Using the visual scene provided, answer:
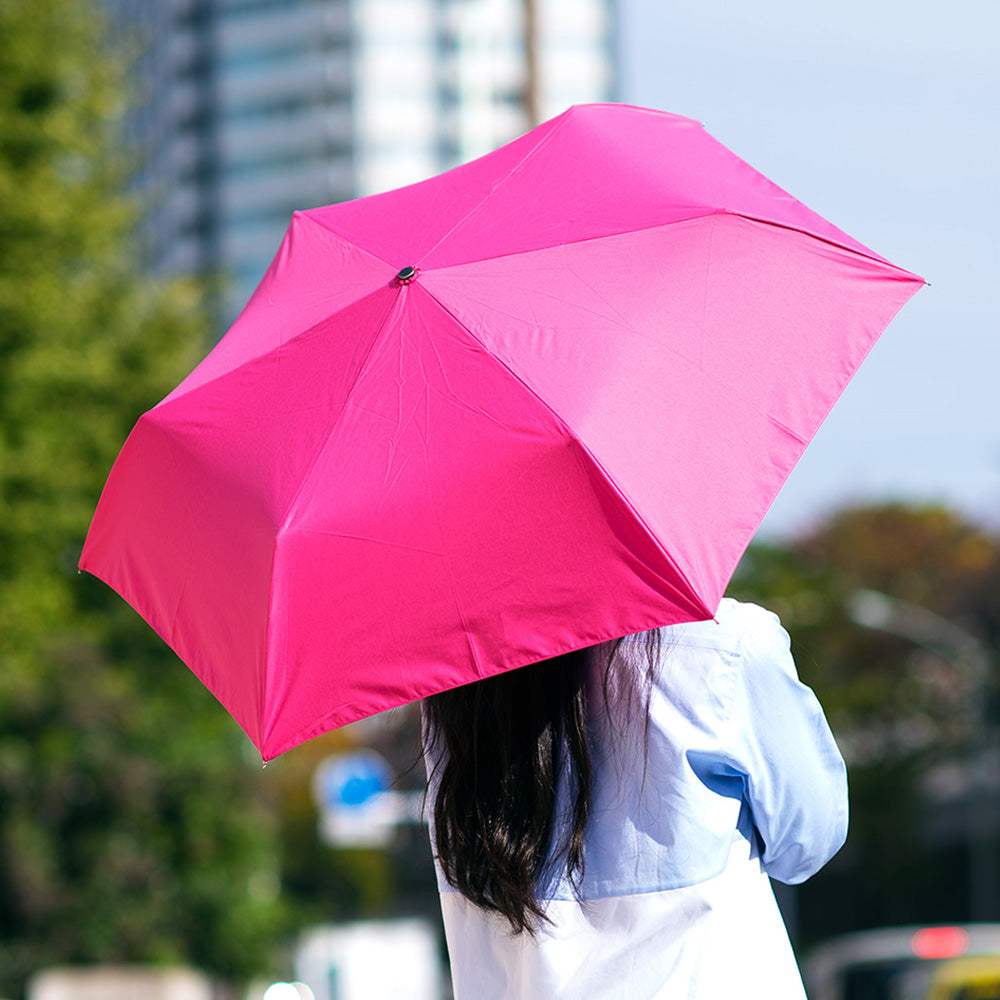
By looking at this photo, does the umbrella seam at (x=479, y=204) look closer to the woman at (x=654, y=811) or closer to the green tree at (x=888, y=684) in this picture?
the woman at (x=654, y=811)

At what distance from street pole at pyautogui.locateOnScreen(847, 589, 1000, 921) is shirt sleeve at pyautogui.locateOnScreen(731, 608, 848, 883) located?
86.4 feet

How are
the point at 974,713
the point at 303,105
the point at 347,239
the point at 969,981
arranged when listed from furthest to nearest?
the point at 303,105
the point at 974,713
the point at 969,981
the point at 347,239

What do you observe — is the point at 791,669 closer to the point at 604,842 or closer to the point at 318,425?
the point at 604,842

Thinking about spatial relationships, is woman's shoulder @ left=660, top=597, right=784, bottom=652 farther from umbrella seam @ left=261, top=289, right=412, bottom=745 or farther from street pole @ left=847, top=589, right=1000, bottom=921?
street pole @ left=847, top=589, right=1000, bottom=921

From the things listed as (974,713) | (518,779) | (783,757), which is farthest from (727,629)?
(974,713)

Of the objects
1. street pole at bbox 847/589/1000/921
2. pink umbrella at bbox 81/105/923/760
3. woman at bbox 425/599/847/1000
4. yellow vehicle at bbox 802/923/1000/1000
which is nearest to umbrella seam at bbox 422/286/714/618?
pink umbrella at bbox 81/105/923/760

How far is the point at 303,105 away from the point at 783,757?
3228 inches

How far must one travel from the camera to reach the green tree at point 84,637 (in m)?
13.0

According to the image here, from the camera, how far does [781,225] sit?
2.51 meters

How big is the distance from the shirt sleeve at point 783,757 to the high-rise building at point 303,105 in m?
78.6

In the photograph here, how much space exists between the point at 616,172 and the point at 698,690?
0.95 m

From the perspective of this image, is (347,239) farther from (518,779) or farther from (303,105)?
(303,105)

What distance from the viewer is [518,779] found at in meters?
2.20

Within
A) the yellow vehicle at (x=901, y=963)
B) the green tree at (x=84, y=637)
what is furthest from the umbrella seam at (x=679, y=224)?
the green tree at (x=84, y=637)
